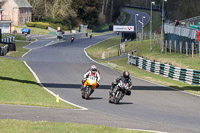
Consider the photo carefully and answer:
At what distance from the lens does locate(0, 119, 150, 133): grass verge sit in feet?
39.5

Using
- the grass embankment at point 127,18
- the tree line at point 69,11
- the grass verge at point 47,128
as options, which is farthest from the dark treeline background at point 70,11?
the grass verge at point 47,128

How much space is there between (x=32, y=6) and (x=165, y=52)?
74.6 meters

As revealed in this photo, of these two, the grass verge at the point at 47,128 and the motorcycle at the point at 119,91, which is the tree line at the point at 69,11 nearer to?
the motorcycle at the point at 119,91

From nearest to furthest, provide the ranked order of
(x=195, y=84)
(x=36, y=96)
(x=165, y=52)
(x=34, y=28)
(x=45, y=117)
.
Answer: (x=45, y=117) < (x=36, y=96) < (x=195, y=84) < (x=165, y=52) < (x=34, y=28)

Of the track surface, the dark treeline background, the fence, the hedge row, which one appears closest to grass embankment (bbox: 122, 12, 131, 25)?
the dark treeline background

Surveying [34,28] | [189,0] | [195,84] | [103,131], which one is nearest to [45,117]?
[103,131]

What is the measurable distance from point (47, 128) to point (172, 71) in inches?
1118

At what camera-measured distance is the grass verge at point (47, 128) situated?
1204 centimetres

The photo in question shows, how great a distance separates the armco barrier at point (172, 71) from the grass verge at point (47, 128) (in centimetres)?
2335

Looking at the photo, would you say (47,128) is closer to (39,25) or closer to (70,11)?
(39,25)

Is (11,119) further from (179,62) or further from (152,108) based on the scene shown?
(179,62)

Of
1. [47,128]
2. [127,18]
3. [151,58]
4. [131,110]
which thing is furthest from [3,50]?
[127,18]

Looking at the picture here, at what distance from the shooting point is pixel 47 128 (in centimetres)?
1242

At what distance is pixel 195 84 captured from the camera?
3556 centimetres
